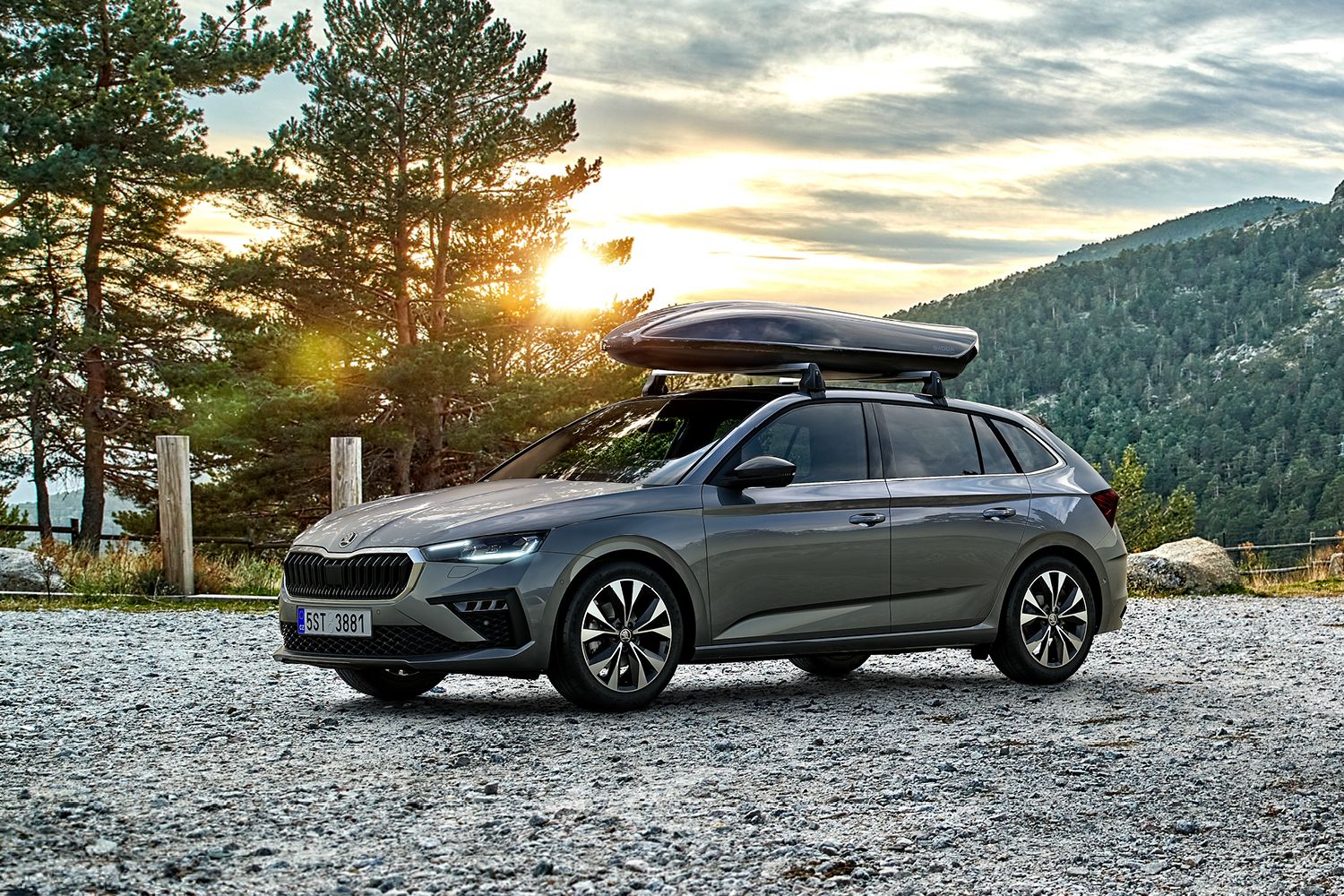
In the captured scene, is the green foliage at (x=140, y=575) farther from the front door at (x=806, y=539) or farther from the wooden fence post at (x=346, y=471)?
the front door at (x=806, y=539)

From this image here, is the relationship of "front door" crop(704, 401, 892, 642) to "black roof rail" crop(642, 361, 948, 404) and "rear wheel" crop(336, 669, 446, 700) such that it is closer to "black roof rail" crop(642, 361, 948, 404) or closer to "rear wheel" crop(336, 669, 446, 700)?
"black roof rail" crop(642, 361, 948, 404)

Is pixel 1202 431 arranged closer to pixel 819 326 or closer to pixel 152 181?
pixel 152 181

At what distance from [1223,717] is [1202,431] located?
18499 centimetres

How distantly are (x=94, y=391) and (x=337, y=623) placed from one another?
2805 centimetres

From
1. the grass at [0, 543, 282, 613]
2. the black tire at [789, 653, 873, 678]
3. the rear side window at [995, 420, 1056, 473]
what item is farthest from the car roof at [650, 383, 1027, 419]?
the grass at [0, 543, 282, 613]

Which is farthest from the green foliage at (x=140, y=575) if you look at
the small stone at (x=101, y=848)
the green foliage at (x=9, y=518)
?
the green foliage at (x=9, y=518)

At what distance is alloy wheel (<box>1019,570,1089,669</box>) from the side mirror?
2.13m

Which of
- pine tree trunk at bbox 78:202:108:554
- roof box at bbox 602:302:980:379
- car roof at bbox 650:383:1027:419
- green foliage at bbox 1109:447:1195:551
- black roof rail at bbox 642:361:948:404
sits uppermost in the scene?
pine tree trunk at bbox 78:202:108:554

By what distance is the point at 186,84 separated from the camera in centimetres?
3353

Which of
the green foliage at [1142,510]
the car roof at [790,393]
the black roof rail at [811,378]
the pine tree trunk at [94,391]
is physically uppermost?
the pine tree trunk at [94,391]

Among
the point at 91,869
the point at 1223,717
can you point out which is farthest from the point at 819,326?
the point at 91,869

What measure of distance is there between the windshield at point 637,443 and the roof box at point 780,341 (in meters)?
0.31

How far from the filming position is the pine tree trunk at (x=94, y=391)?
32.9 m

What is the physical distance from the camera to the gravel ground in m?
4.70
